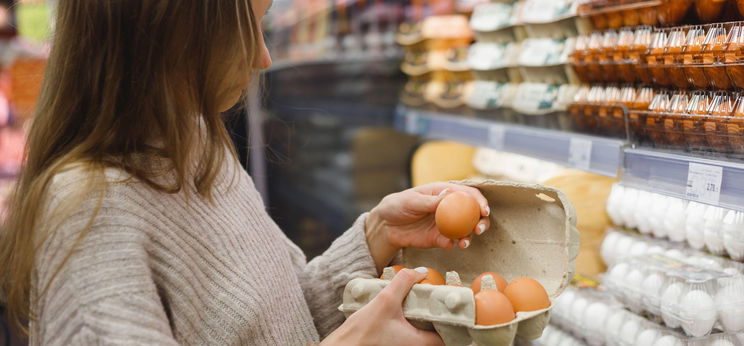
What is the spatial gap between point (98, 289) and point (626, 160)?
0.99 meters

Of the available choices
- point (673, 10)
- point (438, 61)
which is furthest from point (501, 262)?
point (438, 61)

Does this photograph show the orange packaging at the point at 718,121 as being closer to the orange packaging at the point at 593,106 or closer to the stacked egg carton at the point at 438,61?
the orange packaging at the point at 593,106

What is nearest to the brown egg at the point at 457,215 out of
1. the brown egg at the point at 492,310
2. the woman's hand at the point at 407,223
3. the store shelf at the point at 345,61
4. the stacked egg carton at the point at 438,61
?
the woman's hand at the point at 407,223

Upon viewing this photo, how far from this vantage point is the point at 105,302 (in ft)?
2.66

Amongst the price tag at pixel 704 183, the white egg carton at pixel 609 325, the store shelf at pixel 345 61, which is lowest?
the white egg carton at pixel 609 325

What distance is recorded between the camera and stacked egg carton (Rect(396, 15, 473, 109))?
252 centimetres

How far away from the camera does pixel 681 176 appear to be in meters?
1.12

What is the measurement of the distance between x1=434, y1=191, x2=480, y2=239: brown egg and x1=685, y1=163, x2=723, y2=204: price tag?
36cm

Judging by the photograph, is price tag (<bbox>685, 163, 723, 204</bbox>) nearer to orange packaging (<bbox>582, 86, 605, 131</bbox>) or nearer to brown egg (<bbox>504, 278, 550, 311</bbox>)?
brown egg (<bbox>504, 278, 550, 311</bbox>)

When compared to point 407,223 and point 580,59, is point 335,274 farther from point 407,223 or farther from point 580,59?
point 580,59

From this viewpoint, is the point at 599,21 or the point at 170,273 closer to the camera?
the point at 170,273

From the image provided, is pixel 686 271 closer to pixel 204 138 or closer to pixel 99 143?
pixel 204 138

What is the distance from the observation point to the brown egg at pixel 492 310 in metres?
0.91

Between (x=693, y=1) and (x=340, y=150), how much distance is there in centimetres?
320
